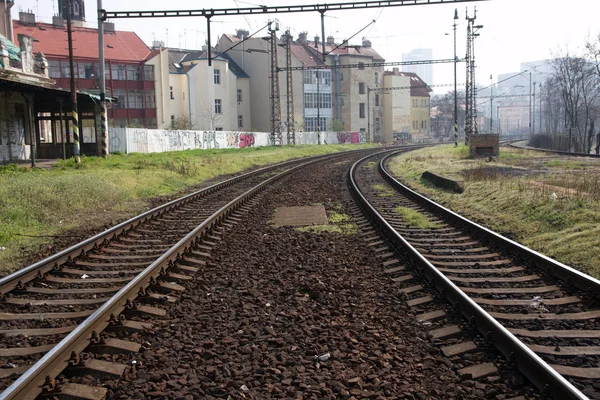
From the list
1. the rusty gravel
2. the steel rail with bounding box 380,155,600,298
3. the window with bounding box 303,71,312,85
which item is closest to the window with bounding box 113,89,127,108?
the window with bounding box 303,71,312,85

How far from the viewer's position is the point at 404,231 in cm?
1115

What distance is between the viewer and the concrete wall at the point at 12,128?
30234mm

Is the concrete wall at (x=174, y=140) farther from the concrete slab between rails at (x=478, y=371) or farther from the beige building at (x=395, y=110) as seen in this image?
the concrete slab between rails at (x=478, y=371)

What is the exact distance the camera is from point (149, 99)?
67.1 m

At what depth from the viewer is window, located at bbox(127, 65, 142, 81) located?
66062mm

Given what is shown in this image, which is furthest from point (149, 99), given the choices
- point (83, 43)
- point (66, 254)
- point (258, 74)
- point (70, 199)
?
point (66, 254)

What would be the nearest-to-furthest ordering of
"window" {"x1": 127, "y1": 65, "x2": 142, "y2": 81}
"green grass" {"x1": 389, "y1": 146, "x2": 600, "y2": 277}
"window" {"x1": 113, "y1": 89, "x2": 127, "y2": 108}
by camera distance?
"green grass" {"x1": 389, "y1": 146, "x2": 600, "y2": 277} < "window" {"x1": 113, "y1": 89, "x2": 127, "y2": 108} < "window" {"x1": 127, "y1": 65, "x2": 142, "y2": 81}

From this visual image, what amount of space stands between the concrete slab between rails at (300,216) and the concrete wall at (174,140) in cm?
2701

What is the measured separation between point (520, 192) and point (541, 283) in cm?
818

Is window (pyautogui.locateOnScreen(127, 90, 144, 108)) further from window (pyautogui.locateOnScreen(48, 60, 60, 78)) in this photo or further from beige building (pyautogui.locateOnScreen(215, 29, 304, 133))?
beige building (pyautogui.locateOnScreen(215, 29, 304, 133))

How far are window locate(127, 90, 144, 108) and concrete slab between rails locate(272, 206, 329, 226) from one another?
182 ft

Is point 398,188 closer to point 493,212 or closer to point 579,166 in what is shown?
point 493,212

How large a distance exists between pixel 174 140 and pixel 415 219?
120 ft

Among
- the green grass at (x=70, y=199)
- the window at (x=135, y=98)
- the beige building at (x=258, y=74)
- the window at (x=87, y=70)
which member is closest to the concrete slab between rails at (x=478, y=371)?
the green grass at (x=70, y=199)
